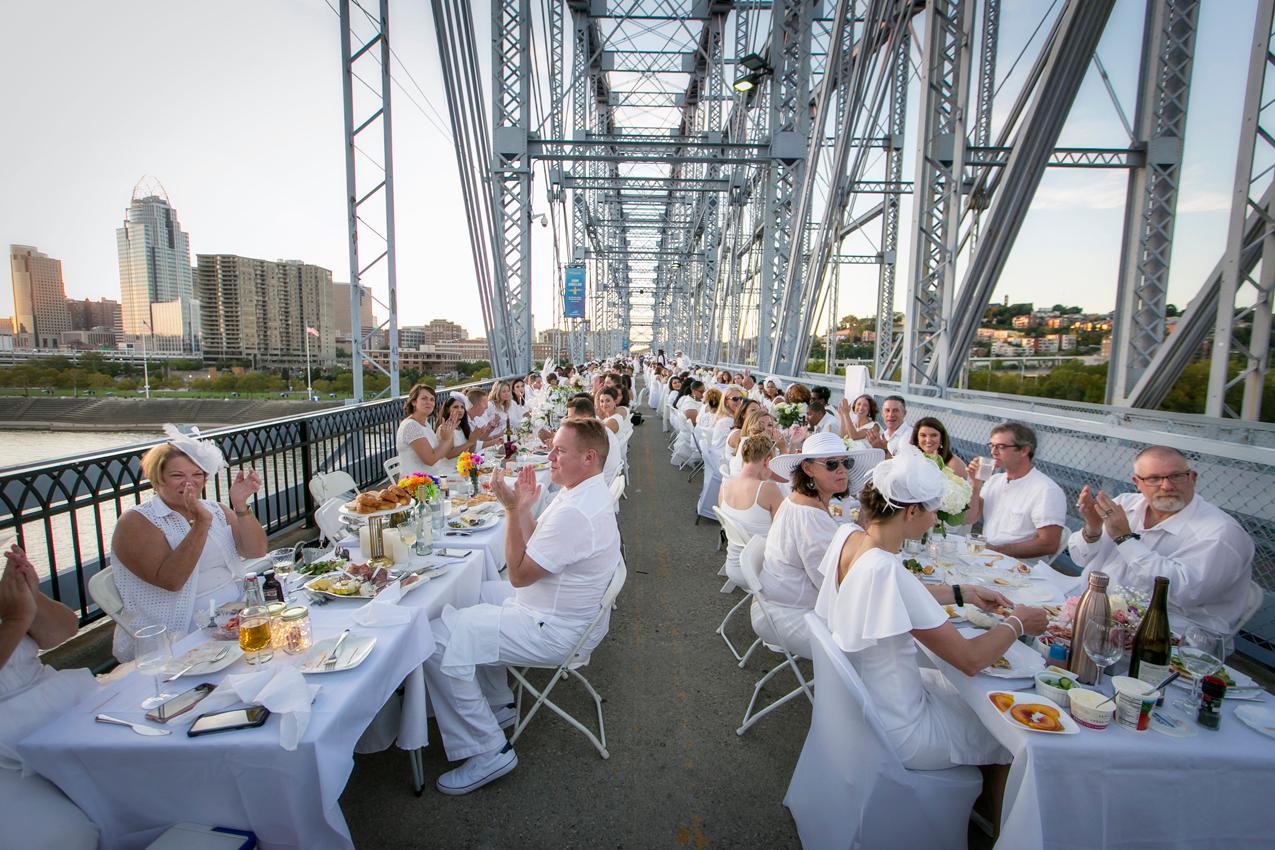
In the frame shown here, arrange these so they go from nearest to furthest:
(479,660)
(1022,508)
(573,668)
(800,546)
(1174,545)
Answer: (479,660) → (1174,545) → (573,668) → (800,546) → (1022,508)

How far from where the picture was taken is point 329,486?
4.82 metres

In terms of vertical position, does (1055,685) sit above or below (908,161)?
below

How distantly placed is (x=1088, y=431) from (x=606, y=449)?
12.6ft

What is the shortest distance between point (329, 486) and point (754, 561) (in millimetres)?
3592

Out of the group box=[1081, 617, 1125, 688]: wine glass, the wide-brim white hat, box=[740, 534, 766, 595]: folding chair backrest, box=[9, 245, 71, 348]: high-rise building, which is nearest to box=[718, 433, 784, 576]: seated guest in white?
the wide-brim white hat

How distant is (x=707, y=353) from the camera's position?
113ft

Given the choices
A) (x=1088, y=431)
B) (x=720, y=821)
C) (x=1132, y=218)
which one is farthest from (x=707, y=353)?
(x=720, y=821)

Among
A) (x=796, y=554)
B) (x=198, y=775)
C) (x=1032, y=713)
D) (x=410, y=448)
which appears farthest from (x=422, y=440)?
(x=1032, y=713)

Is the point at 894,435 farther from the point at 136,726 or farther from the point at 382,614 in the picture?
the point at 136,726

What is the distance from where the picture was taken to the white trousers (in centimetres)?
283

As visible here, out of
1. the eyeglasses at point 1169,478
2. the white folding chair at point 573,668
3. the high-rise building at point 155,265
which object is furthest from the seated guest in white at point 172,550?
the high-rise building at point 155,265

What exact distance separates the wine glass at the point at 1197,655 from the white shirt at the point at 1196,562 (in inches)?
17.8

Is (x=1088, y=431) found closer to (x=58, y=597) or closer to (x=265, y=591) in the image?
(x=265, y=591)

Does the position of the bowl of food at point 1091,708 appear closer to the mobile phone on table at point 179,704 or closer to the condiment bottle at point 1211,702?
the condiment bottle at point 1211,702
